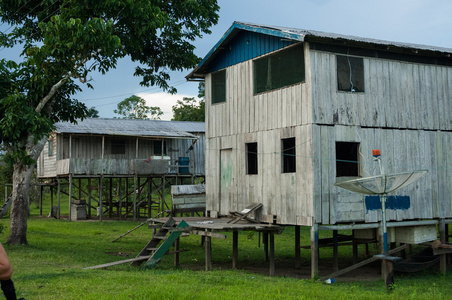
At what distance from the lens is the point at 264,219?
51.7 feet

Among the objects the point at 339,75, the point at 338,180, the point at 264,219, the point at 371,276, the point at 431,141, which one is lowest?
the point at 371,276

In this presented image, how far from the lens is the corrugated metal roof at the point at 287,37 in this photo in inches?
560

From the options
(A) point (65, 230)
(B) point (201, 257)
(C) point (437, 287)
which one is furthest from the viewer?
(A) point (65, 230)

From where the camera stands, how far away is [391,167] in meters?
15.6

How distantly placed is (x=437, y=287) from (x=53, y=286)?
31.5ft

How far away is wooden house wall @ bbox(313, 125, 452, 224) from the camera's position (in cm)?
1436

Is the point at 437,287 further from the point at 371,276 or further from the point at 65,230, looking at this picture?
the point at 65,230

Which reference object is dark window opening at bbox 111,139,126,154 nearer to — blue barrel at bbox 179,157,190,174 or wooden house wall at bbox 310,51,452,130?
blue barrel at bbox 179,157,190,174

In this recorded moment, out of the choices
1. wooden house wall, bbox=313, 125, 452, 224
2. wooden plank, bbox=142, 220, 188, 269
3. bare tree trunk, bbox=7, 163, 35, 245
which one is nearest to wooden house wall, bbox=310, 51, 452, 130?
wooden house wall, bbox=313, 125, 452, 224

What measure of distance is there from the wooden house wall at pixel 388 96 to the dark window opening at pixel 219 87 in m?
4.31

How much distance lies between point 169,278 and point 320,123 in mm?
5852

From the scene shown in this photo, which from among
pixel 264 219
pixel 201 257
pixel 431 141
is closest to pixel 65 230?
pixel 201 257

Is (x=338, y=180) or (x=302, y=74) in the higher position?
(x=302, y=74)

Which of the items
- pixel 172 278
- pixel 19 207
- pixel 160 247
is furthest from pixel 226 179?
pixel 19 207
